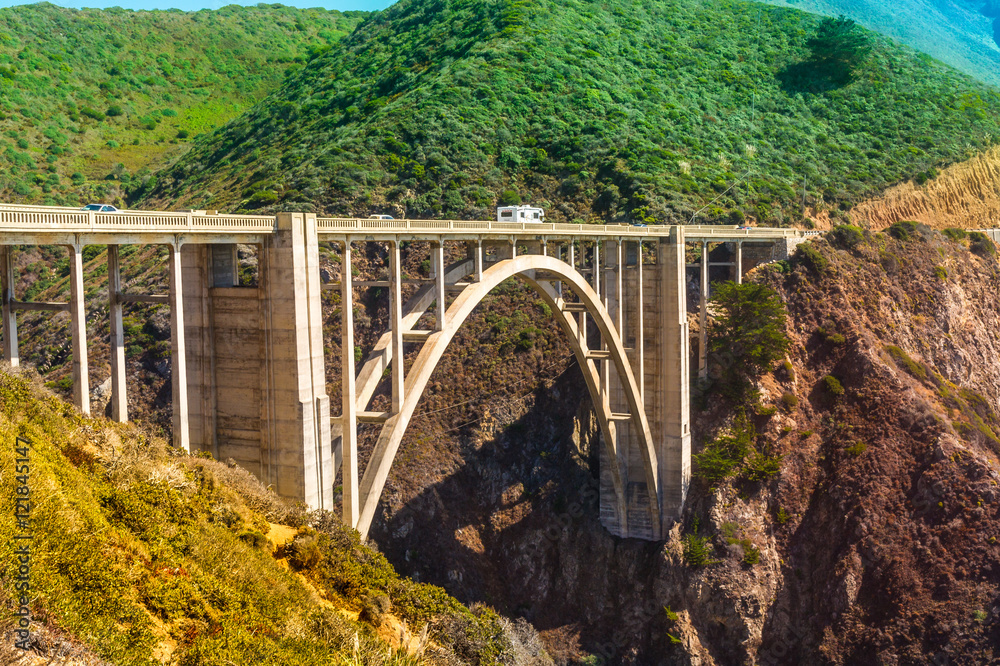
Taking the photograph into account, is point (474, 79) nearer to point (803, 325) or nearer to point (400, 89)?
point (400, 89)

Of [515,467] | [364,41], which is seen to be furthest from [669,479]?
[364,41]

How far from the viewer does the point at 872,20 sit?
165375 mm

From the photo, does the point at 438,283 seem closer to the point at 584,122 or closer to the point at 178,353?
the point at 178,353

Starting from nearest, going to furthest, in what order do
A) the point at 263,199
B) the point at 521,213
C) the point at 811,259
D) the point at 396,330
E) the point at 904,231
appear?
the point at 396,330, the point at 521,213, the point at 811,259, the point at 263,199, the point at 904,231

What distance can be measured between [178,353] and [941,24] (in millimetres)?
197177

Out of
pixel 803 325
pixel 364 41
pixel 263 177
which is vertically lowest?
pixel 803 325

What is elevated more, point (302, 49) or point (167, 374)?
point (302, 49)

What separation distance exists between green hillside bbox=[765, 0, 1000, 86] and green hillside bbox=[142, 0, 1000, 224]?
72335 millimetres

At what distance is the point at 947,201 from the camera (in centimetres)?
6869

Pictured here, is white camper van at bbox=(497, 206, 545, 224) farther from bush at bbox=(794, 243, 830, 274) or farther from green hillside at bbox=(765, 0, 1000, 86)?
green hillside at bbox=(765, 0, 1000, 86)

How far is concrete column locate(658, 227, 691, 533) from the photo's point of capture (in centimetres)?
3947

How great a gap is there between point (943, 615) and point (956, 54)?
156 metres

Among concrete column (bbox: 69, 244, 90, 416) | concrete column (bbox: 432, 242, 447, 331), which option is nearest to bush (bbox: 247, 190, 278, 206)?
concrete column (bbox: 432, 242, 447, 331)

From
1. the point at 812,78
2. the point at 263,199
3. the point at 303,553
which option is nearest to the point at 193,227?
the point at 303,553
